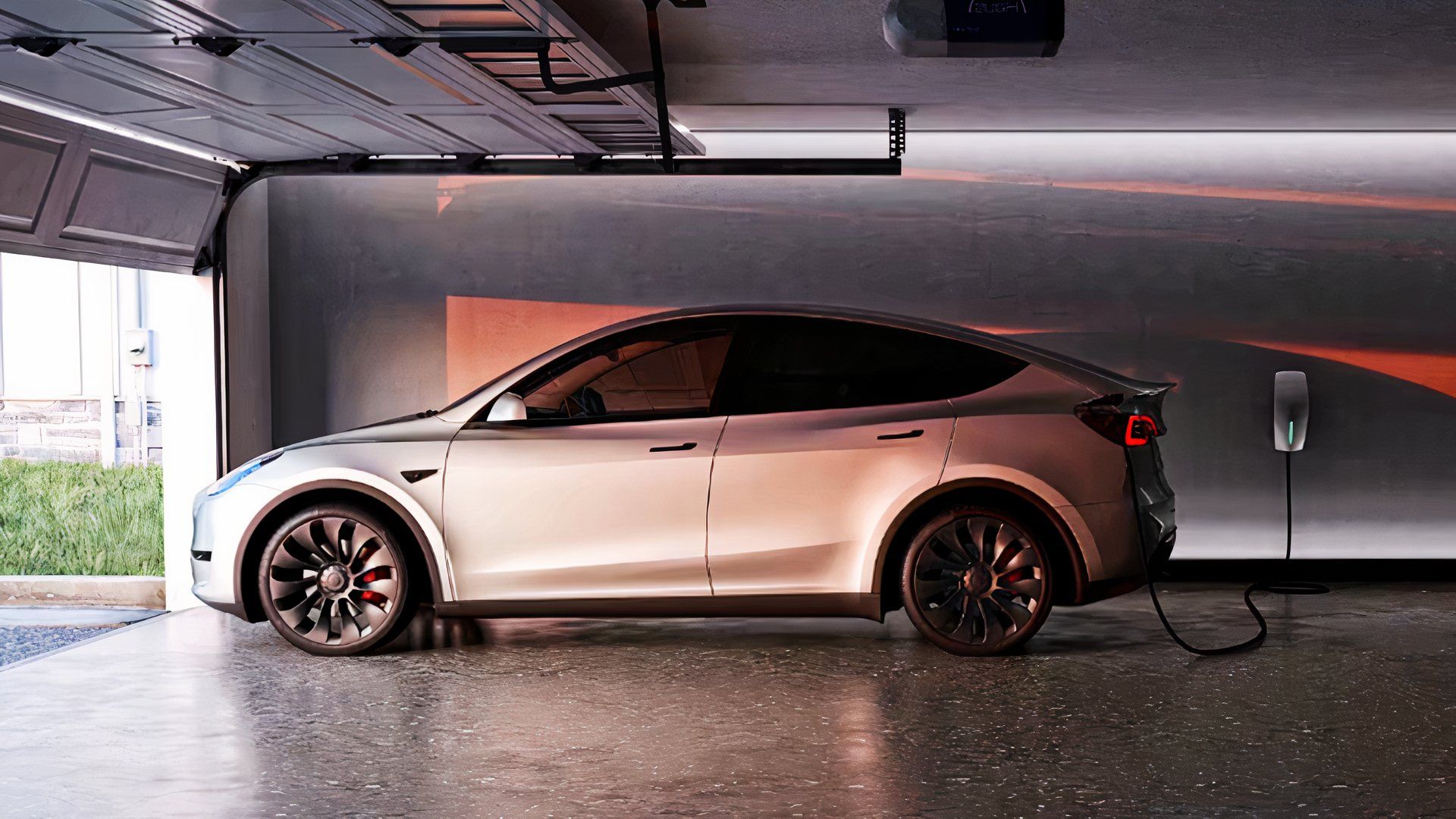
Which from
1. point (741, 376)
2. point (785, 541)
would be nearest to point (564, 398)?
point (741, 376)

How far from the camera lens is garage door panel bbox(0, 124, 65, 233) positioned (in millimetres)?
5777

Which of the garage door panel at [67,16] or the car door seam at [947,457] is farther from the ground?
the garage door panel at [67,16]

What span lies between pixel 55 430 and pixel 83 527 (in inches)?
143

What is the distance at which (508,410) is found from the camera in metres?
5.62

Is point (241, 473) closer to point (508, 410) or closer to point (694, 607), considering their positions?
point (508, 410)

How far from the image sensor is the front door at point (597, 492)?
5559 mm

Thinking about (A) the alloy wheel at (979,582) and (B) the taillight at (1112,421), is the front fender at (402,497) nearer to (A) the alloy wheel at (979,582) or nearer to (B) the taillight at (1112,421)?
(A) the alloy wheel at (979,582)

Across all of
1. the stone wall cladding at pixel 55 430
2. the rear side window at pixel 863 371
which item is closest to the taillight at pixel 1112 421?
the rear side window at pixel 863 371

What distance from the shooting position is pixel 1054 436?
18.0 ft

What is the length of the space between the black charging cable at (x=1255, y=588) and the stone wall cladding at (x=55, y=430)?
1031cm

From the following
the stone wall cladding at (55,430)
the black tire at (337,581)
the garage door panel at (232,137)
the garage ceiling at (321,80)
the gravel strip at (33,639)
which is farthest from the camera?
the stone wall cladding at (55,430)

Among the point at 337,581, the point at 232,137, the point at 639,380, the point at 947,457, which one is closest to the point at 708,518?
the point at 639,380

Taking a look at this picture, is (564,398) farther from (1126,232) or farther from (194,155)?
(1126,232)

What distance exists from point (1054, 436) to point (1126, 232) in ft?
10.9
